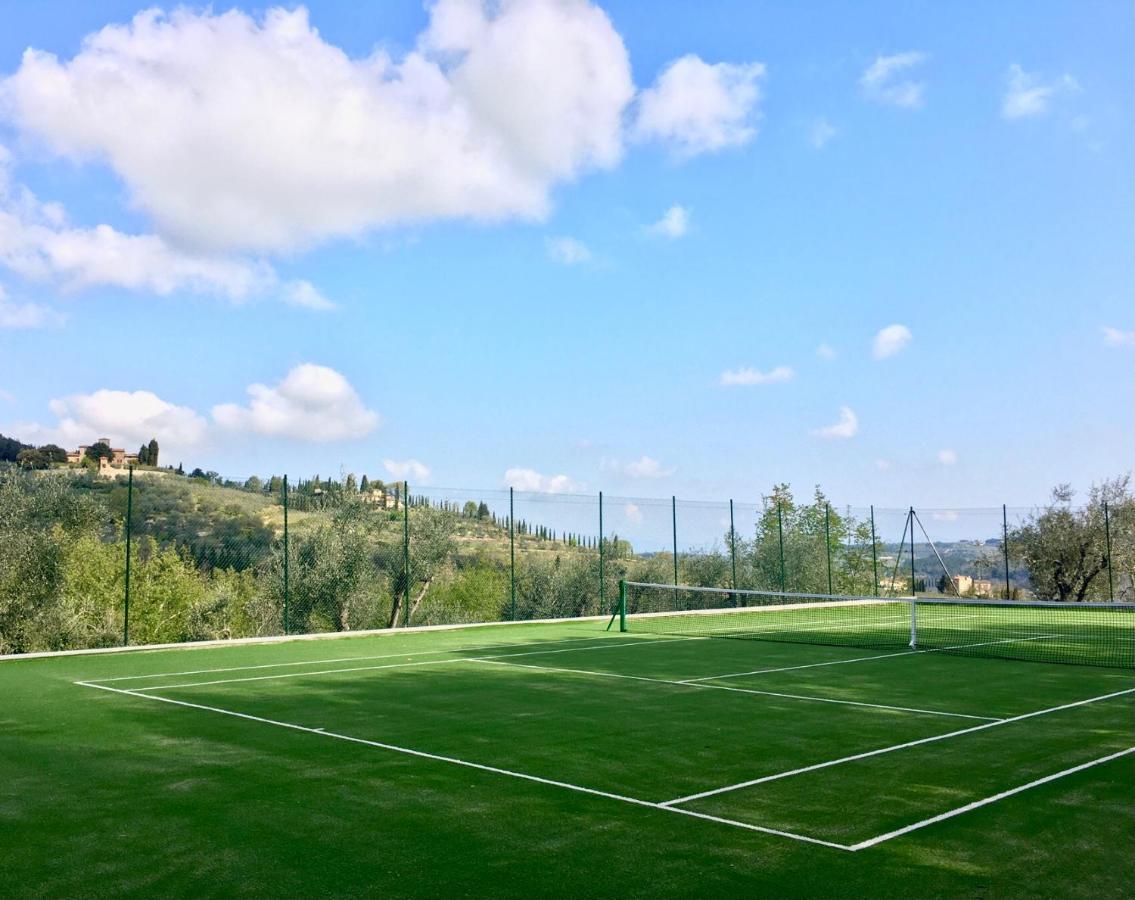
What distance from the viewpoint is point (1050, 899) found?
4719 millimetres

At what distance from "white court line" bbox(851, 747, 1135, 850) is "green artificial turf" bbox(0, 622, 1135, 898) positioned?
0.07m

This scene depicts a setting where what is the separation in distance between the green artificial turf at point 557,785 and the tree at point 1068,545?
2300cm

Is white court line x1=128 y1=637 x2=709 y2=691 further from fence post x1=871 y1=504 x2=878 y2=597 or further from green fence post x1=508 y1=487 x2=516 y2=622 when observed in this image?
fence post x1=871 y1=504 x2=878 y2=597

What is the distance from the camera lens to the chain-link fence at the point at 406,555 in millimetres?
22469

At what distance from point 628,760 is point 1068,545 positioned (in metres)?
30.8

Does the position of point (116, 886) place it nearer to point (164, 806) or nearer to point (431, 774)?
point (164, 806)

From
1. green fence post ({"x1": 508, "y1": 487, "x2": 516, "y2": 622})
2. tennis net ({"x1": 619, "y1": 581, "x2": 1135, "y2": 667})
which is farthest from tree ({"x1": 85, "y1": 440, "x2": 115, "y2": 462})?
green fence post ({"x1": 508, "y1": 487, "x2": 516, "y2": 622})

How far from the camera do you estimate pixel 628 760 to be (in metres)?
7.84

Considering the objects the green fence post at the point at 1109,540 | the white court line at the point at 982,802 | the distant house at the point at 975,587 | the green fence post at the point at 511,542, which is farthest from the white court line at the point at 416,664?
the green fence post at the point at 1109,540

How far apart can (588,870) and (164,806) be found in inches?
119

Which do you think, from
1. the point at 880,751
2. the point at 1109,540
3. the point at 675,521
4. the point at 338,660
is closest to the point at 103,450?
the point at 675,521

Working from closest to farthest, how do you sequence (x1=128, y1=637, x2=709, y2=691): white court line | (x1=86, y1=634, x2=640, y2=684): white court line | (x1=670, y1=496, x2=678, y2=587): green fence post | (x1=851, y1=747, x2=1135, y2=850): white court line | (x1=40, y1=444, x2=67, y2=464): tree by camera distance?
(x1=851, y1=747, x2=1135, y2=850): white court line, (x1=128, y1=637, x2=709, y2=691): white court line, (x1=86, y1=634, x2=640, y2=684): white court line, (x1=670, y1=496, x2=678, y2=587): green fence post, (x1=40, y1=444, x2=67, y2=464): tree

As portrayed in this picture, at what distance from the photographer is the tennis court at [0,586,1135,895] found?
5445 mm

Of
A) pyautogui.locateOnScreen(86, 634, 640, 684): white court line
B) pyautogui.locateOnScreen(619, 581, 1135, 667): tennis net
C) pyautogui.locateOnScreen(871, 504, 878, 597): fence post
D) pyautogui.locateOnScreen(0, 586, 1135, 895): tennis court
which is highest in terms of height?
pyautogui.locateOnScreen(871, 504, 878, 597): fence post
